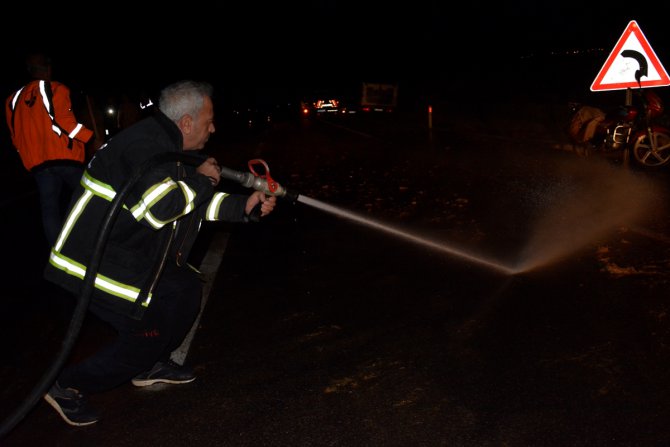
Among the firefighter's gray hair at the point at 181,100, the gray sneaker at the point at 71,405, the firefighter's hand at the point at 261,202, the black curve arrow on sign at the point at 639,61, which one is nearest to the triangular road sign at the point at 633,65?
the black curve arrow on sign at the point at 639,61

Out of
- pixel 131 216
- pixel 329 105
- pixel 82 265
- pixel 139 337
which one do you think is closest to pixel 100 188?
pixel 131 216

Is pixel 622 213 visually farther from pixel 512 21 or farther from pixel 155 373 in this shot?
pixel 512 21

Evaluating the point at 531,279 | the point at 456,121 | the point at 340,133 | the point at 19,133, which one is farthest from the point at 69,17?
the point at 531,279

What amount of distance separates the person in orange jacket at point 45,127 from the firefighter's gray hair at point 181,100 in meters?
2.81

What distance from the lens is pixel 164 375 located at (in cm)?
382

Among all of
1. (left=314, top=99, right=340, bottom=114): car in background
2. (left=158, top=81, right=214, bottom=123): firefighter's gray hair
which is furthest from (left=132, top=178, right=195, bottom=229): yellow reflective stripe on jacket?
(left=314, top=99, right=340, bottom=114): car in background

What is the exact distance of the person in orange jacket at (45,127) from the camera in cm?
550

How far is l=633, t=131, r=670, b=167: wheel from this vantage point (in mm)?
9570

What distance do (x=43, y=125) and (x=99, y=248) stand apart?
10.2 feet

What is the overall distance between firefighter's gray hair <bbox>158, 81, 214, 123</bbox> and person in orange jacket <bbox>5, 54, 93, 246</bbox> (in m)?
2.81

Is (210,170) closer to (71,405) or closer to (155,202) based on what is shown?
(155,202)

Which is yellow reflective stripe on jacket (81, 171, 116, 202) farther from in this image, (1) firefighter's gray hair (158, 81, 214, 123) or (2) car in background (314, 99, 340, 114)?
(2) car in background (314, 99, 340, 114)

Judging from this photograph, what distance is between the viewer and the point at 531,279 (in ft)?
17.2

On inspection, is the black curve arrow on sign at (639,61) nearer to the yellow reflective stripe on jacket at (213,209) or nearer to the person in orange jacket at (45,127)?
the person in orange jacket at (45,127)
